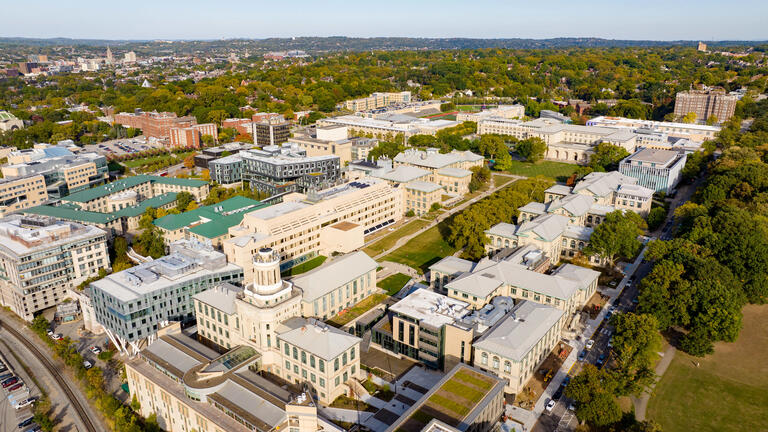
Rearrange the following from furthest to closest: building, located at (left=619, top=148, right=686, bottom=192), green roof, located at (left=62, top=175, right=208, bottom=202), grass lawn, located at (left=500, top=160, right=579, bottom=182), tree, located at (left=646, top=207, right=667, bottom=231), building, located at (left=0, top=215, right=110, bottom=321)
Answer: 1. grass lawn, located at (left=500, top=160, right=579, bottom=182)
2. building, located at (left=619, top=148, right=686, bottom=192)
3. green roof, located at (left=62, top=175, right=208, bottom=202)
4. tree, located at (left=646, top=207, right=667, bottom=231)
5. building, located at (left=0, top=215, right=110, bottom=321)

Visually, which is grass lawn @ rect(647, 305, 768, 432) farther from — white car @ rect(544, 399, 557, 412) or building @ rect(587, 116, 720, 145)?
building @ rect(587, 116, 720, 145)

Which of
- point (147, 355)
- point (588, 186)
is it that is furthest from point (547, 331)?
point (588, 186)

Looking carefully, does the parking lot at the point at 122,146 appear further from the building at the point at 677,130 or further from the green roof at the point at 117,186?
the building at the point at 677,130

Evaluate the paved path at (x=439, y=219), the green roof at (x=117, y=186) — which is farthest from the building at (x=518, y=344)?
the green roof at (x=117, y=186)

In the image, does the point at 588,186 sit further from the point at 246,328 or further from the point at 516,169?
the point at 246,328

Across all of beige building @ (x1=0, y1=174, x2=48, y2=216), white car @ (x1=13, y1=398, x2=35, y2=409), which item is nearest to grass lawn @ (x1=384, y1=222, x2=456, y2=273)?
white car @ (x1=13, y1=398, x2=35, y2=409)
